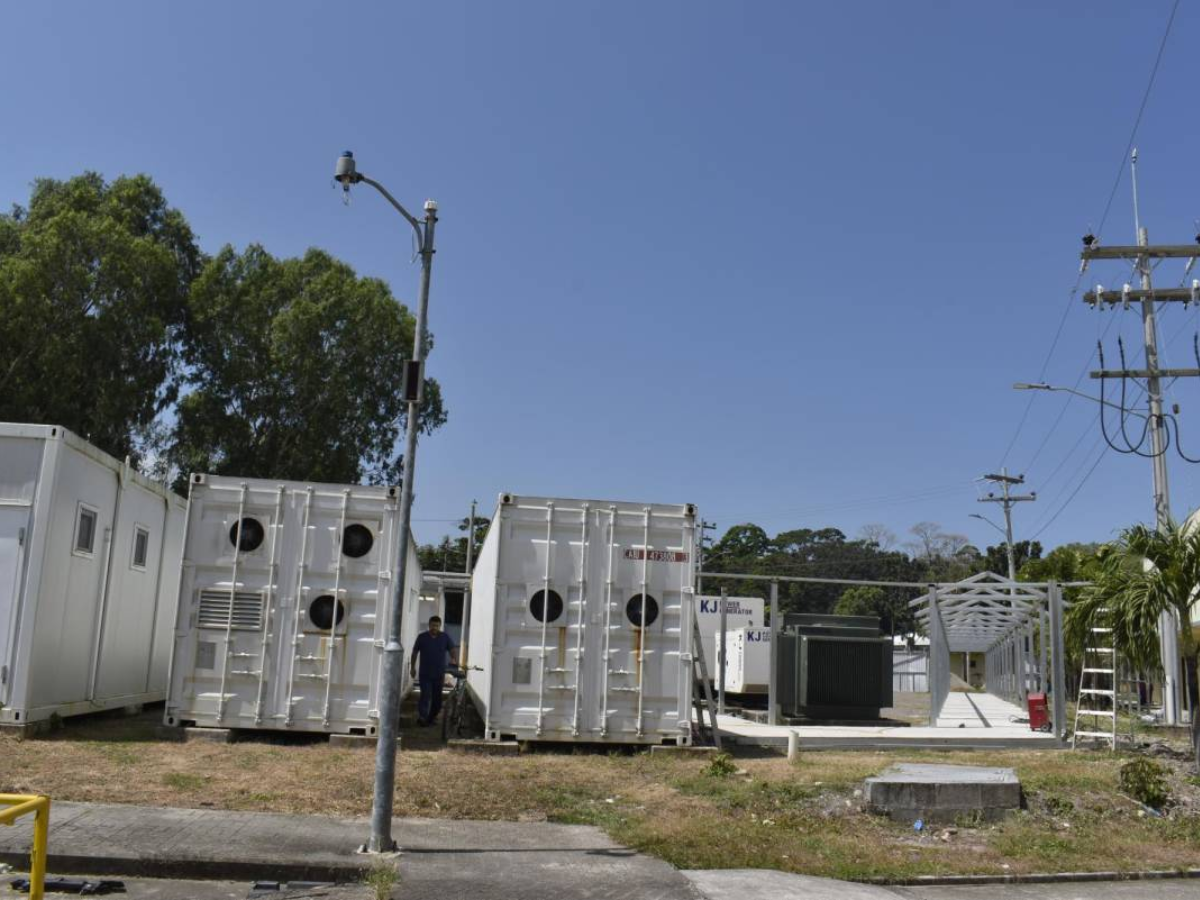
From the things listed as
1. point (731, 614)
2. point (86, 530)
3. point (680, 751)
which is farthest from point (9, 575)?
point (731, 614)

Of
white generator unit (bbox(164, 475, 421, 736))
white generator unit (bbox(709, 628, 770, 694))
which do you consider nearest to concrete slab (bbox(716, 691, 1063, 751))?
white generator unit (bbox(709, 628, 770, 694))

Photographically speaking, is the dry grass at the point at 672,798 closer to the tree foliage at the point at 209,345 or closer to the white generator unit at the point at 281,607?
the white generator unit at the point at 281,607

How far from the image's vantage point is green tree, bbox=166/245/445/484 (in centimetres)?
3206

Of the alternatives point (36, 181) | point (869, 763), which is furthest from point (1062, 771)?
point (36, 181)

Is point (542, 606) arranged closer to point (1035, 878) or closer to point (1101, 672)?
point (1035, 878)

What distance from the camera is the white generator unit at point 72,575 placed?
1240 cm

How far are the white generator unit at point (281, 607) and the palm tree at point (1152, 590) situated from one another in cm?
907

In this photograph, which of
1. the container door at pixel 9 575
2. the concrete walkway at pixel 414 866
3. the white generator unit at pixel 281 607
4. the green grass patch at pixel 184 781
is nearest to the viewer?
the concrete walkway at pixel 414 866

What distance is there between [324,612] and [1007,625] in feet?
70.4

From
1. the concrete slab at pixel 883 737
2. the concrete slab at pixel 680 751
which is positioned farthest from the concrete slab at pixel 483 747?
the concrete slab at pixel 883 737

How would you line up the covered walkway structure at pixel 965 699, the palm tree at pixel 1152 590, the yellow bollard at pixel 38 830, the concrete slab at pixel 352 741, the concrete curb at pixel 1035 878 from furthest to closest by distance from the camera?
the covered walkway structure at pixel 965 699, the concrete slab at pixel 352 741, the palm tree at pixel 1152 590, the concrete curb at pixel 1035 878, the yellow bollard at pixel 38 830

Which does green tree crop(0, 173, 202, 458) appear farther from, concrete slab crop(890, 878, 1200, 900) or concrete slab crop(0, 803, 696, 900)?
concrete slab crop(890, 878, 1200, 900)

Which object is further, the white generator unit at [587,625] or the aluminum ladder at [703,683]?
the aluminum ladder at [703,683]

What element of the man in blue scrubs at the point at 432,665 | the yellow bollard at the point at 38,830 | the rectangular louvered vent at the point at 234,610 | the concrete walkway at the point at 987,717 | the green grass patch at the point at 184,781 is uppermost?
the rectangular louvered vent at the point at 234,610
